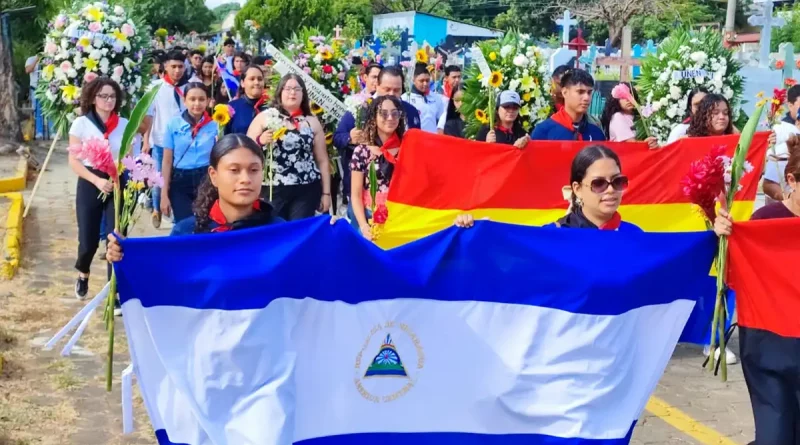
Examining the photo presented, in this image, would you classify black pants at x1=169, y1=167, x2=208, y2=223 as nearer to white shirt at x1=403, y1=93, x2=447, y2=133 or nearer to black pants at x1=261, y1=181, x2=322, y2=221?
black pants at x1=261, y1=181, x2=322, y2=221

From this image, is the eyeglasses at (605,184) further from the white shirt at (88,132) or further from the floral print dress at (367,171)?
the white shirt at (88,132)

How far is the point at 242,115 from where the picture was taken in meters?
9.19

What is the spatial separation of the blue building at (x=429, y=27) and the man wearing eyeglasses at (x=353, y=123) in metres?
41.1

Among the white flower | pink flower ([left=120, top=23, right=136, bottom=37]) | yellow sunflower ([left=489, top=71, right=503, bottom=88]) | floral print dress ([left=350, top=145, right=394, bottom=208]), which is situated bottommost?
floral print dress ([left=350, top=145, right=394, bottom=208])

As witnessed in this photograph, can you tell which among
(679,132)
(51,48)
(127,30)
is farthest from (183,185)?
(679,132)

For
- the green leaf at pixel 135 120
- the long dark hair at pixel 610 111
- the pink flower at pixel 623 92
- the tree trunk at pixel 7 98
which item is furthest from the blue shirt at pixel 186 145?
the tree trunk at pixel 7 98

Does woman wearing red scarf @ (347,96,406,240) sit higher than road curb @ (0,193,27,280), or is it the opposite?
woman wearing red scarf @ (347,96,406,240)

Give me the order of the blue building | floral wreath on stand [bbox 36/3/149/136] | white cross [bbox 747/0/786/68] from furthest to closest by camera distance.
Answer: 1. the blue building
2. white cross [bbox 747/0/786/68]
3. floral wreath on stand [bbox 36/3/149/136]

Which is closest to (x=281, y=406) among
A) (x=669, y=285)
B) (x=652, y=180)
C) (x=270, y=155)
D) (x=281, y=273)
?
(x=281, y=273)

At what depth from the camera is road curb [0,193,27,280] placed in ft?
30.2

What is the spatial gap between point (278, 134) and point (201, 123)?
106 centimetres

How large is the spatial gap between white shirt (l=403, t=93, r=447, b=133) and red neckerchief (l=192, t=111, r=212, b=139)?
2639 mm

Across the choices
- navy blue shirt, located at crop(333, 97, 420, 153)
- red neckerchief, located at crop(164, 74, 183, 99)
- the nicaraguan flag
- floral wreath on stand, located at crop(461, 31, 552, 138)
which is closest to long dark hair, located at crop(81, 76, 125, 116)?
navy blue shirt, located at crop(333, 97, 420, 153)

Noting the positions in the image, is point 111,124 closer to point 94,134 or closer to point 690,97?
point 94,134
